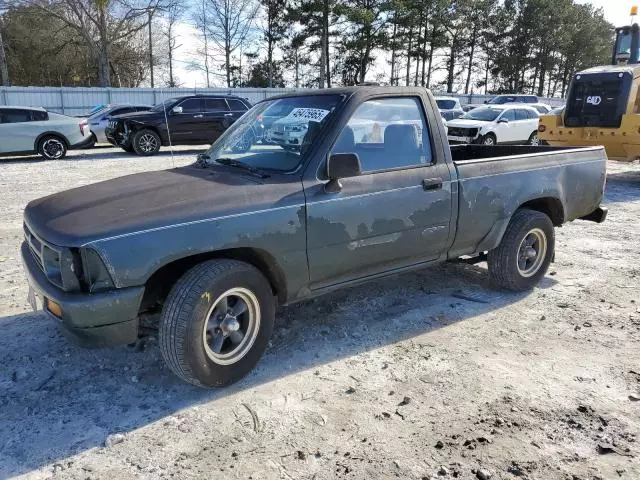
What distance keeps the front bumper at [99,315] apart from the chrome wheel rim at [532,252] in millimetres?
3442

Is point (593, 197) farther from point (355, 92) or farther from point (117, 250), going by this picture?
point (117, 250)

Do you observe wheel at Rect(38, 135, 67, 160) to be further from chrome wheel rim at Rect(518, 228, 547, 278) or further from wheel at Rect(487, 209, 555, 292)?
chrome wheel rim at Rect(518, 228, 547, 278)

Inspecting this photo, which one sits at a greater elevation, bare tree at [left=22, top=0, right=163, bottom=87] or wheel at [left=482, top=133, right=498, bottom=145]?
bare tree at [left=22, top=0, right=163, bottom=87]

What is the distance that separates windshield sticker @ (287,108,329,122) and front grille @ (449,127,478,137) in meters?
14.3

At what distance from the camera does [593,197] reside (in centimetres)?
525

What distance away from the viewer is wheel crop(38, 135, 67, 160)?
1421cm

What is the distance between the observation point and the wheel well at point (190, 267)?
10.2ft

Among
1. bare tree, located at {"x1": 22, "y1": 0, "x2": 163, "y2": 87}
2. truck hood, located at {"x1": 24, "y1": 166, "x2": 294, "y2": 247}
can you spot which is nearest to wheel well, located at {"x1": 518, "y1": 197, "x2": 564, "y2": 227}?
truck hood, located at {"x1": 24, "y1": 166, "x2": 294, "y2": 247}

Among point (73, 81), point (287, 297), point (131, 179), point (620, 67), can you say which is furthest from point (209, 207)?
point (73, 81)

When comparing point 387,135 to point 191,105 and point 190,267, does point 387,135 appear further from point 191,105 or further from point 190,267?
point 191,105

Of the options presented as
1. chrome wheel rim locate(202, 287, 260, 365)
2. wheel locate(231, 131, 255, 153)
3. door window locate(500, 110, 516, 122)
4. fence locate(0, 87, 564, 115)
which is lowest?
chrome wheel rim locate(202, 287, 260, 365)

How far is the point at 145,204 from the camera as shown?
10.1 feet

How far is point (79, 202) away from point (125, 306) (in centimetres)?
92

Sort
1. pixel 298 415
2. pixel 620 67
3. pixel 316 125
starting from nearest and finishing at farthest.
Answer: pixel 298 415 < pixel 316 125 < pixel 620 67
